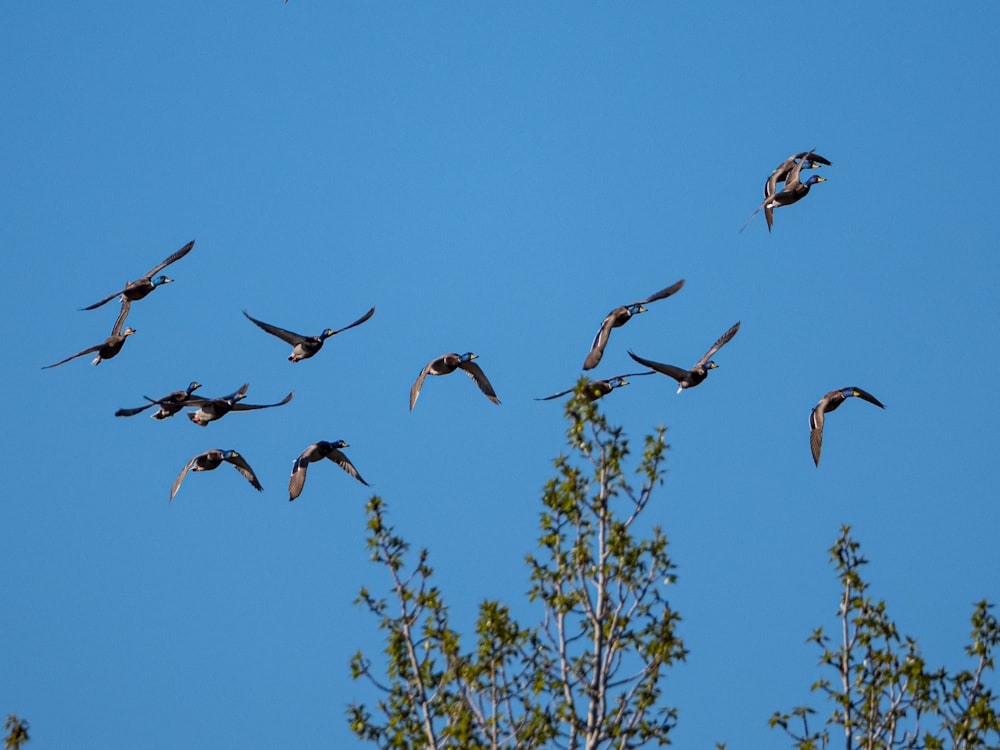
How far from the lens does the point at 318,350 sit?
37.6 m

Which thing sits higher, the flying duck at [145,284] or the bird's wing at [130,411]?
the flying duck at [145,284]

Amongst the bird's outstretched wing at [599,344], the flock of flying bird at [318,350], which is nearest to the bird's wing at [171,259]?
the flock of flying bird at [318,350]

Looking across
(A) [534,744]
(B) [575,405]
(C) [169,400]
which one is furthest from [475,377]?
(A) [534,744]

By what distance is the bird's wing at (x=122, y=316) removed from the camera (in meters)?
38.2

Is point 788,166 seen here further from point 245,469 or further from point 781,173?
point 245,469

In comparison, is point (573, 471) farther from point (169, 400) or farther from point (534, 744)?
point (169, 400)

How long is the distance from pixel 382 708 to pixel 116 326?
18023 mm

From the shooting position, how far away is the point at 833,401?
120 ft

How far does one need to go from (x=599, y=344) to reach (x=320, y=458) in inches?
267

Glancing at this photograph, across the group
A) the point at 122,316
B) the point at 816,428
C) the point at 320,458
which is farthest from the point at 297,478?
the point at 816,428

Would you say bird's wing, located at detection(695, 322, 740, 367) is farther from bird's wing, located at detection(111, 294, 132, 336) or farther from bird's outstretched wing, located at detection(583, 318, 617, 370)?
bird's wing, located at detection(111, 294, 132, 336)

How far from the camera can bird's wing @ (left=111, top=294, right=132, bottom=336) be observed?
38.2 meters

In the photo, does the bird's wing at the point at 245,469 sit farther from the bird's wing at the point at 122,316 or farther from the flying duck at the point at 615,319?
the flying duck at the point at 615,319

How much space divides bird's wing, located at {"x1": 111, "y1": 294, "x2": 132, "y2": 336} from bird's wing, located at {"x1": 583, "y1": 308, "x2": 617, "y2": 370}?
1019cm
